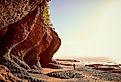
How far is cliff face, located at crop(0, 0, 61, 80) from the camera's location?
1998cm

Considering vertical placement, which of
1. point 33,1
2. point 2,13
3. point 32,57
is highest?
point 33,1

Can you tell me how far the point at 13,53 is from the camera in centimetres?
2658

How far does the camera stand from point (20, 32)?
26.2m

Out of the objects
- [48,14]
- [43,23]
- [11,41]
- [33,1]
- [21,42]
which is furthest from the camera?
[48,14]

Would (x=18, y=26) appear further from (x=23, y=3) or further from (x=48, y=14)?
(x=48, y=14)

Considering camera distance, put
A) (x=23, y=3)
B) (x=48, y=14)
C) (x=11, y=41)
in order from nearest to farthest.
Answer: (x=23, y=3)
(x=11, y=41)
(x=48, y=14)

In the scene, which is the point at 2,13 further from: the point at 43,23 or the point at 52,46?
the point at 52,46

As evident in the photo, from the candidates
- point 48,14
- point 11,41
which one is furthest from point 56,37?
point 11,41

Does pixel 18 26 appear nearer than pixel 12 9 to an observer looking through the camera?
No

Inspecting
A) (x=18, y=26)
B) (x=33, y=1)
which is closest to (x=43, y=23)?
(x=18, y=26)

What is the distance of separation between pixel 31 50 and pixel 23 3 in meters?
11.7

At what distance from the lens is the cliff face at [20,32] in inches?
787

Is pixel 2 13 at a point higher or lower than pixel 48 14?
lower

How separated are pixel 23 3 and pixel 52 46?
21189 millimetres
